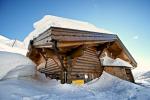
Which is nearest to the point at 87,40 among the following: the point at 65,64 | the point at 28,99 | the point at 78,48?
the point at 78,48

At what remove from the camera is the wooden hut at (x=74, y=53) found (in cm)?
623

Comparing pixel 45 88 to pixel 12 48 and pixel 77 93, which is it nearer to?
pixel 77 93

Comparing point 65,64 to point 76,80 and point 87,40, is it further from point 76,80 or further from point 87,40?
point 87,40

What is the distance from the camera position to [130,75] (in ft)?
40.3

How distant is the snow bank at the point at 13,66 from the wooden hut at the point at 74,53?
1.27 m

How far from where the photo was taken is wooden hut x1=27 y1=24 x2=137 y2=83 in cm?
623

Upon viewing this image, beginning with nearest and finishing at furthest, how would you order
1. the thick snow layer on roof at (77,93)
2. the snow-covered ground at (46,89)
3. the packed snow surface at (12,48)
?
the thick snow layer on roof at (77,93) < the snow-covered ground at (46,89) < the packed snow surface at (12,48)

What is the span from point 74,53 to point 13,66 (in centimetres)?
340

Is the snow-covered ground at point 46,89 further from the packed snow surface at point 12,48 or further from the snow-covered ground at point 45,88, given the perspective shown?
the packed snow surface at point 12,48

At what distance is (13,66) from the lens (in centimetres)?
479

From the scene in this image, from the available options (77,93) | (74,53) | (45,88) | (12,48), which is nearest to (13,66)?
(45,88)

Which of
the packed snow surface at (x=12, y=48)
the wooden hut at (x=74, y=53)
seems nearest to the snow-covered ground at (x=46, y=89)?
the wooden hut at (x=74, y=53)

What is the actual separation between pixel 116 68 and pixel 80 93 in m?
7.08

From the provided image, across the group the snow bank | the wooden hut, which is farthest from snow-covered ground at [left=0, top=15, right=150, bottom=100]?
the wooden hut
